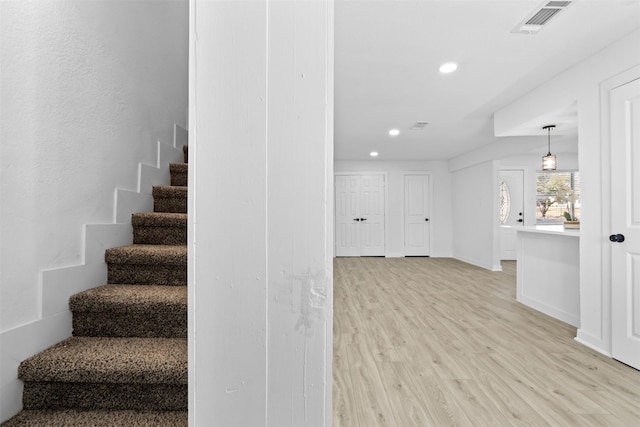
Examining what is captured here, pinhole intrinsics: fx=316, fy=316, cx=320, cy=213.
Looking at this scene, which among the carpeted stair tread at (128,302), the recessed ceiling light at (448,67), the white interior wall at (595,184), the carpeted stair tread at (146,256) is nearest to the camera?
the carpeted stair tread at (128,302)

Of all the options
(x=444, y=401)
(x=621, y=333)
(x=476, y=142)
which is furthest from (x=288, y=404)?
(x=476, y=142)

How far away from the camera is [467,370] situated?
215 cm

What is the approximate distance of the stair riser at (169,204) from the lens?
221 centimetres

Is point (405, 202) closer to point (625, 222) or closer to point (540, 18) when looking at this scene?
point (625, 222)

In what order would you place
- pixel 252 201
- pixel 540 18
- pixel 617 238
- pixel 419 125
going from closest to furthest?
pixel 252 201
pixel 540 18
pixel 617 238
pixel 419 125

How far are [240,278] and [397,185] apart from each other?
770cm

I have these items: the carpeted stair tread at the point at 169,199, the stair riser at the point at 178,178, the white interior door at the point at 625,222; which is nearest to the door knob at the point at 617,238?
the white interior door at the point at 625,222

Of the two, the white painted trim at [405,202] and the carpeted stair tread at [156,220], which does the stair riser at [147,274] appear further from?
the white painted trim at [405,202]

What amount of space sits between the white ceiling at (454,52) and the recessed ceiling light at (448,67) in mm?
57

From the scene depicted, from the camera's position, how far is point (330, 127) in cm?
66

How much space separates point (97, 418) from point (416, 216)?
7.65 meters

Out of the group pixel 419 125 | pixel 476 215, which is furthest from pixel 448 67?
pixel 476 215

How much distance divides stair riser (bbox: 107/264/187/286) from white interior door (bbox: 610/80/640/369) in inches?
118

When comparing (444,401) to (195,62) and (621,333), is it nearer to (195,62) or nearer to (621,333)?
(621,333)
